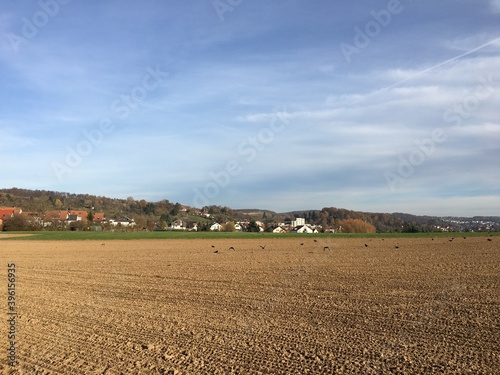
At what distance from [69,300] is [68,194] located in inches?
7405

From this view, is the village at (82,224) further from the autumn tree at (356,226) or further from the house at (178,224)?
the autumn tree at (356,226)

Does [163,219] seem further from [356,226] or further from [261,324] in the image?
[261,324]

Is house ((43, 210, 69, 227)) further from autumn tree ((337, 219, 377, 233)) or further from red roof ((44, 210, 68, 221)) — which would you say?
autumn tree ((337, 219, 377, 233))

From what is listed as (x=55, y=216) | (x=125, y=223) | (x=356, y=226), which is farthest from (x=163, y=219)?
(x=356, y=226)

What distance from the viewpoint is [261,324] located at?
1151 centimetres

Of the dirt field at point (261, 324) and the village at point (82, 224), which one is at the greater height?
the village at point (82, 224)

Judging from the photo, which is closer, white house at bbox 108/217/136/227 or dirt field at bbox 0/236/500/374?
dirt field at bbox 0/236/500/374

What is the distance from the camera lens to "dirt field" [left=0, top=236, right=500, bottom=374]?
27.7 ft

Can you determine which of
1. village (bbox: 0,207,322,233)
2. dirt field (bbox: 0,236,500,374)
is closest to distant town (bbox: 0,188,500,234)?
village (bbox: 0,207,322,233)

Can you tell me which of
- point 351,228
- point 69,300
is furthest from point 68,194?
point 69,300

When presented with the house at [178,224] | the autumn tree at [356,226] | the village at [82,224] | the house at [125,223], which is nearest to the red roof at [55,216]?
the village at [82,224]

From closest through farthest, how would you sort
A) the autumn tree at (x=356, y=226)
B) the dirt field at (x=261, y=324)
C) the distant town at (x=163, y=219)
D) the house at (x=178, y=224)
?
the dirt field at (x=261, y=324), the distant town at (x=163, y=219), the autumn tree at (x=356, y=226), the house at (x=178, y=224)

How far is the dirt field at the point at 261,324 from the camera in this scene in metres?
8.45

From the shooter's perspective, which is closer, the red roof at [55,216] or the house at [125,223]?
the house at [125,223]
